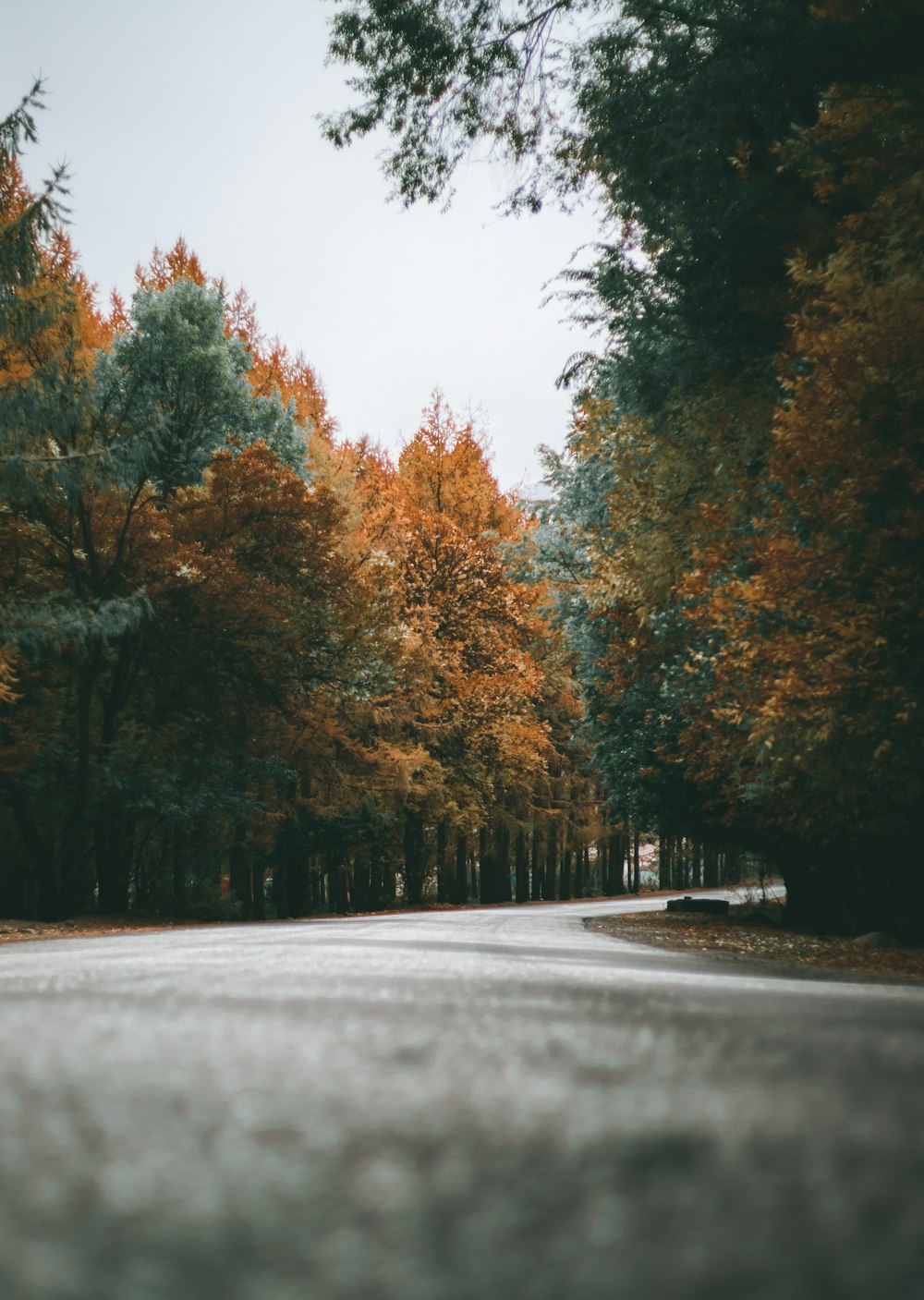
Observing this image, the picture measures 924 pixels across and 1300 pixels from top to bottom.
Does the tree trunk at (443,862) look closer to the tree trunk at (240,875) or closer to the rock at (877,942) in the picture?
the tree trunk at (240,875)

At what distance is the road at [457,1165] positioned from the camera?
0.51 m

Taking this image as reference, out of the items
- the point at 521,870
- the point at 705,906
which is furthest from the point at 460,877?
the point at 705,906

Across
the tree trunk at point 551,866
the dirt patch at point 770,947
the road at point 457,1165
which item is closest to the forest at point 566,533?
the dirt patch at point 770,947

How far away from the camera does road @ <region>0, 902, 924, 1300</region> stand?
514mm

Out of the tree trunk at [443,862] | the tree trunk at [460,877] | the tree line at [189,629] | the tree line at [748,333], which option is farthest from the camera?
the tree trunk at [460,877]

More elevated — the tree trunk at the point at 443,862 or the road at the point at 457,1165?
the road at the point at 457,1165

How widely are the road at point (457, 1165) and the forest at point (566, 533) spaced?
370 inches

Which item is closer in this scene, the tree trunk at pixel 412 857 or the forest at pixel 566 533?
the forest at pixel 566 533

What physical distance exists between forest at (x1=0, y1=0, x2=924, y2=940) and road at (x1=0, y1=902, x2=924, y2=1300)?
940 centimetres

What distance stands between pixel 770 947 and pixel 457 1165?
46.7 ft

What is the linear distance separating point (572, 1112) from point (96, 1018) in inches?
34.0

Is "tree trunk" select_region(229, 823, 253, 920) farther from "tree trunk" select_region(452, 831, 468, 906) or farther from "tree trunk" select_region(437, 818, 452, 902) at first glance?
"tree trunk" select_region(452, 831, 468, 906)

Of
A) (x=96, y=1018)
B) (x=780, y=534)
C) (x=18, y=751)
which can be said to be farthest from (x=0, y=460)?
(x=96, y=1018)

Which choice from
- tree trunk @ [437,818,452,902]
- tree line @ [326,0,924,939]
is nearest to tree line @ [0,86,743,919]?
tree trunk @ [437,818,452,902]
